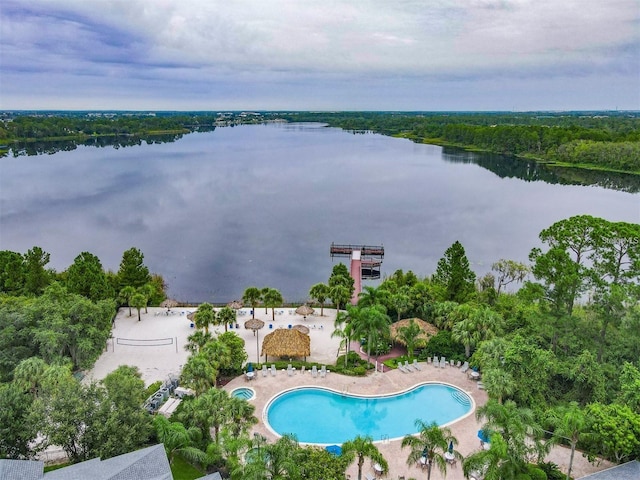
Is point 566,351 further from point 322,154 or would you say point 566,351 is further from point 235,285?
point 322,154

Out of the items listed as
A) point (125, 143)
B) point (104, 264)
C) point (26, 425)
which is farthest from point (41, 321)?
point (125, 143)

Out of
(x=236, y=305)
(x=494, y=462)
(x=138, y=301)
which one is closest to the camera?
(x=494, y=462)

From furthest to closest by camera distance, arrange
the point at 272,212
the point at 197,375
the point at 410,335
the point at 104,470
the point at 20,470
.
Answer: the point at 272,212, the point at 410,335, the point at 197,375, the point at 104,470, the point at 20,470

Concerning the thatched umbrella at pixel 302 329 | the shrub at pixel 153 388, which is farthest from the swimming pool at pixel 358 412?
the thatched umbrella at pixel 302 329

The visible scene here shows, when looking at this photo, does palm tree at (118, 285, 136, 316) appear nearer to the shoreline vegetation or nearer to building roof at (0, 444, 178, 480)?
building roof at (0, 444, 178, 480)

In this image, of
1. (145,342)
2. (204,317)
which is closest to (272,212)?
(145,342)

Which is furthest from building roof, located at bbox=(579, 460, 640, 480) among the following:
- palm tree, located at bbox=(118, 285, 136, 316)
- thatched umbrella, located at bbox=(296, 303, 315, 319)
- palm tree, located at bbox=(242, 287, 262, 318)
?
palm tree, located at bbox=(118, 285, 136, 316)

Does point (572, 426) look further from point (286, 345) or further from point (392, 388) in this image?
point (286, 345)
